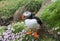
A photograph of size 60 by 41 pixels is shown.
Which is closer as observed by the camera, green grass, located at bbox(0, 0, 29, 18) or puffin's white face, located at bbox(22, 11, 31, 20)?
puffin's white face, located at bbox(22, 11, 31, 20)

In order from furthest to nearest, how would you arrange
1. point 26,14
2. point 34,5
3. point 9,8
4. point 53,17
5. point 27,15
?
point 9,8 → point 34,5 → point 26,14 → point 27,15 → point 53,17

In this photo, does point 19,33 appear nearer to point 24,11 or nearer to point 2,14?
point 24,11

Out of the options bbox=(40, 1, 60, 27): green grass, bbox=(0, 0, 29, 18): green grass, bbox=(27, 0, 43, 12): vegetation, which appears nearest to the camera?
bbox=(40, 1, 60, 27): green grass

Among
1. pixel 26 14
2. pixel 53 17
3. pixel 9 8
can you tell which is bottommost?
pixel 9 8

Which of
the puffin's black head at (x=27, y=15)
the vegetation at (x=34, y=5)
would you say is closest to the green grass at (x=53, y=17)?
the puffin's black head at (x=27, y=15)

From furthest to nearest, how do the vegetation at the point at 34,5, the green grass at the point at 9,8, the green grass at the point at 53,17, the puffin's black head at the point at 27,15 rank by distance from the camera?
1. the green grass at the point at 9,8
2. the vegetation at the point at 34,5
3. the puffin's black head at the point at 27,15
4. the green grass at the point at 53,17

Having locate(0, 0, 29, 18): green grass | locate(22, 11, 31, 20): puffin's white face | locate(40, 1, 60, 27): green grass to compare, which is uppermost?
locate(40, 1, 60, 27): green grass

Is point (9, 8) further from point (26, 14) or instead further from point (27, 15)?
point (27, 15)

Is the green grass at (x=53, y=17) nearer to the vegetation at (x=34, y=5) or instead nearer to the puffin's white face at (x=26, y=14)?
the puffin's white face at (x=26, y=14)

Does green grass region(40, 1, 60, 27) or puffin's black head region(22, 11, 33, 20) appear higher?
green grass region(40, 1, 60, 27)

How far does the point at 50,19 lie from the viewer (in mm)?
6629

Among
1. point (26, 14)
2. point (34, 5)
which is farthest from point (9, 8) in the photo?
point (26, 14)

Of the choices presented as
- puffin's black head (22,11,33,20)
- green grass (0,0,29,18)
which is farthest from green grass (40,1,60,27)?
green grass (0,0,29,18)

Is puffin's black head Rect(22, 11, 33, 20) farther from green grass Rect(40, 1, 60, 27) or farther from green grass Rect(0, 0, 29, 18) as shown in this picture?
green grass Rect(40, 1, 60, 27)
